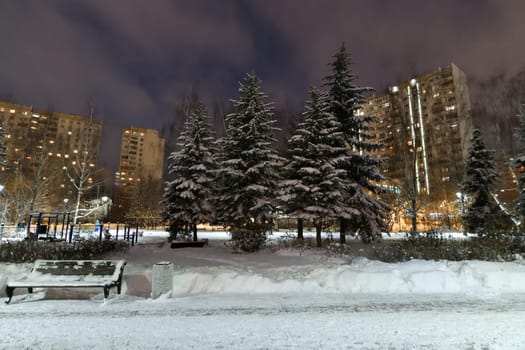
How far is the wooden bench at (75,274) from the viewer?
22.9ft

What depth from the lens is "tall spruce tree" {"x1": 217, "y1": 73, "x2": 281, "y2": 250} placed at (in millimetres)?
16516

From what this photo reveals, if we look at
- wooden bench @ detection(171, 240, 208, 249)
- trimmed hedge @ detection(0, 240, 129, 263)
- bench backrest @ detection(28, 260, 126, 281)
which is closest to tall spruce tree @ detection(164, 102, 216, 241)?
wooden bench @ detection(171, 240, 208, 249)

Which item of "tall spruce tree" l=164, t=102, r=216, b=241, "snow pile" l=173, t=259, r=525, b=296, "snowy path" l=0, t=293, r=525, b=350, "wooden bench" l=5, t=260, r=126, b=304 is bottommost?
"snowy path" l=0, t=293, r=525, b=350

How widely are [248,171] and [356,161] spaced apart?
647 cm

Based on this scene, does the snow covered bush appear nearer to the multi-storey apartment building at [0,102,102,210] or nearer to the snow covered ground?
the snow covered ground

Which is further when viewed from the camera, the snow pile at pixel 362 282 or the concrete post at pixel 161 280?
the snow pile at pixel 362 282

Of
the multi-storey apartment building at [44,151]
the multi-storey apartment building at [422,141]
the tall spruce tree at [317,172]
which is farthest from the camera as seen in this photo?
the multi-storey apartment building at [44,151]

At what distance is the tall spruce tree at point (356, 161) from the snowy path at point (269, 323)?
9.21 metres

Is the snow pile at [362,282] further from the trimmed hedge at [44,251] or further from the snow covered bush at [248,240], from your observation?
the snow covered bush at [248,240]

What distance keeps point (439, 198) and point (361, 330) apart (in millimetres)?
44848

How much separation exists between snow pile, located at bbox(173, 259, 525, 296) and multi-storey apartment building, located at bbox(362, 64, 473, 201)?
31.9 ft

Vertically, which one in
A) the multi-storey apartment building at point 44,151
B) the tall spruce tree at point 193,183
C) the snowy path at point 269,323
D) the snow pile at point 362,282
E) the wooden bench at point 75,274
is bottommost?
the snowy path at point 269,323

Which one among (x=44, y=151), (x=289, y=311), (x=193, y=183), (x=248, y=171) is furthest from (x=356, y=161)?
(x=44, y=151)

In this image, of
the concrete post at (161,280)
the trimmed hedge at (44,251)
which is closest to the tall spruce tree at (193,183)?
the trimmed hedge at (44,251)
